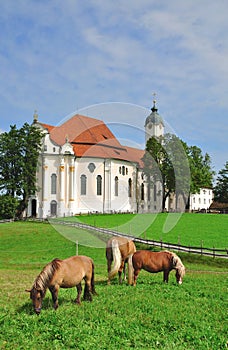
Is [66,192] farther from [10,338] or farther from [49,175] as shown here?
[10,338]

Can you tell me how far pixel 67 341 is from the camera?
6.95 m

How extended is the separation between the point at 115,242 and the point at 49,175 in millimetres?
46153

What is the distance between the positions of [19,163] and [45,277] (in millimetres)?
47974

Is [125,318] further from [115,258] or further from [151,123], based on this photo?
[151,123]

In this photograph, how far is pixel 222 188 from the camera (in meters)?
82.6

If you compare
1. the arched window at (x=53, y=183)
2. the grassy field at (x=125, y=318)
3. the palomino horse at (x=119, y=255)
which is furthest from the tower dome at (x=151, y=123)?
the arched window at (x=53, y=183)

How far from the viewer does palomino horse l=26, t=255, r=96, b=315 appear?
842 cm

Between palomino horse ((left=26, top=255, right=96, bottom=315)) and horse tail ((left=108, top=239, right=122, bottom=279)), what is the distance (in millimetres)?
1748

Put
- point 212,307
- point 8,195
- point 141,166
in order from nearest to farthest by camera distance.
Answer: point 212,307, point 141,166, point 8,195

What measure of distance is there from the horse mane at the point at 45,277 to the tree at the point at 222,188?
7677cm

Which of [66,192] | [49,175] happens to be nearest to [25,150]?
A: [49,175]

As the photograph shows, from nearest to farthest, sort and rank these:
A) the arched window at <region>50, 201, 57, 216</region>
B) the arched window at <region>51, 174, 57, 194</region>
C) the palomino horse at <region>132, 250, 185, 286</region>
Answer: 1. the palomino horse at <region>132, 250, 185, 286</region>
2. the arched window at <region>50, 201, 57, 216</region>
3. the arched window at <region>51, 174, 57, 194</region>

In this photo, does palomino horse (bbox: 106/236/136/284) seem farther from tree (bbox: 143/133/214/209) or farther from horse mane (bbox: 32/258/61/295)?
tree (bbox: 143/133/214/209)

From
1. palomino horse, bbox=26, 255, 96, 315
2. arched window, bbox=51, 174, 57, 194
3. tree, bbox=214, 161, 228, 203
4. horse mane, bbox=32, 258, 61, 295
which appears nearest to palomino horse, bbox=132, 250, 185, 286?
palomino horse, bbox=26, 255, 96, 315
